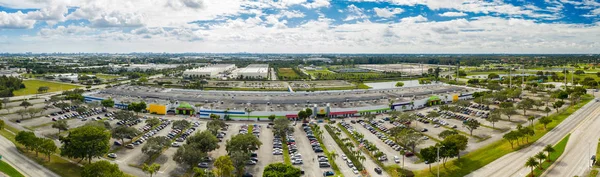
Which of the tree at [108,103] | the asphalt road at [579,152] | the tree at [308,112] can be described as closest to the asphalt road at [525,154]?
the asphalt road at [579,152]

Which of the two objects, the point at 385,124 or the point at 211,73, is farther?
the point at 211,73

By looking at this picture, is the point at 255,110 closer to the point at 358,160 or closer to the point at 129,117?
the point at 129,117

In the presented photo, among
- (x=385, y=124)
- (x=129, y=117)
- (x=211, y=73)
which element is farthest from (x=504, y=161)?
(x=211, y=73)

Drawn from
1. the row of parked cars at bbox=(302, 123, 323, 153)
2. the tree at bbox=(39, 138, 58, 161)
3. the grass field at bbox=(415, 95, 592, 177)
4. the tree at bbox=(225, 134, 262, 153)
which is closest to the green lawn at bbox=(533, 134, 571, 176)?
the grass field at bbox=(415, 95, 592, 177)

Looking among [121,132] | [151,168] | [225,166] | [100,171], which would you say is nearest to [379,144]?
[225,166]

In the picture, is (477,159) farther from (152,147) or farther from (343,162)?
(152,147)

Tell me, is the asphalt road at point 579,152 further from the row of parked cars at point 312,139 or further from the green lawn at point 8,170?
the green lawn at point 8,170
